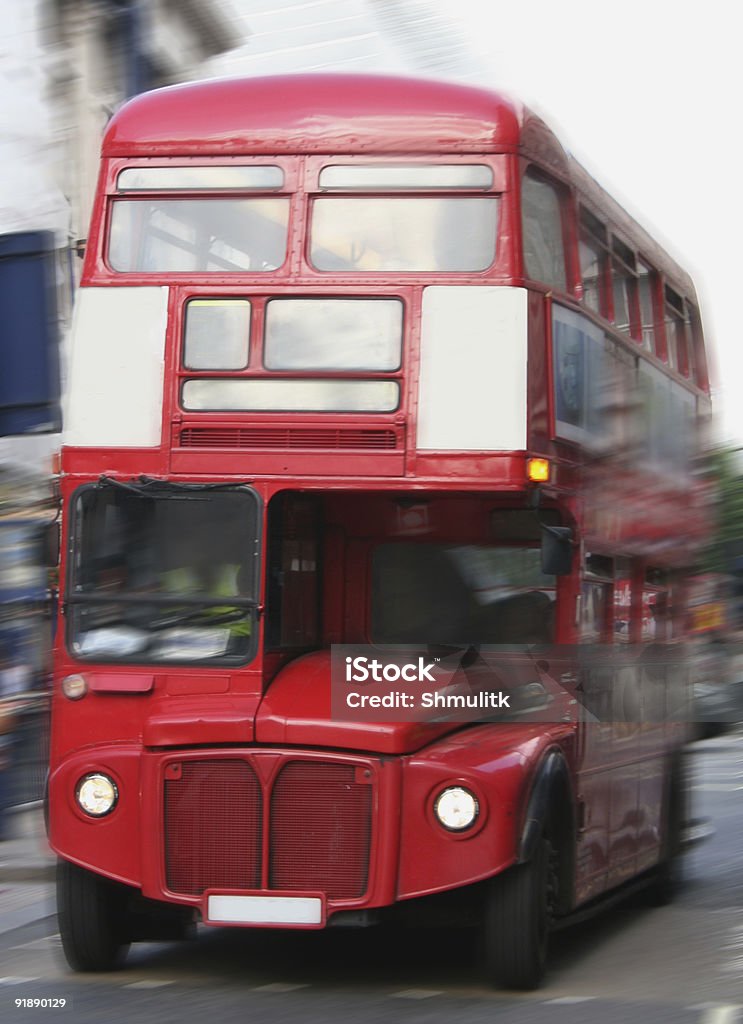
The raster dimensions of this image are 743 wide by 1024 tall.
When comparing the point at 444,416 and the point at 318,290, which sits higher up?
the point at 318,290

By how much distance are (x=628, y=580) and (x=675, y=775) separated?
86.8 inches

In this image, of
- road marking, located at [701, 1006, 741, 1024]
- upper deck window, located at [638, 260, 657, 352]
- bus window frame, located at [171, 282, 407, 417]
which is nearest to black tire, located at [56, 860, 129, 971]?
bus window frame, located at [171, 282, 407, 417]

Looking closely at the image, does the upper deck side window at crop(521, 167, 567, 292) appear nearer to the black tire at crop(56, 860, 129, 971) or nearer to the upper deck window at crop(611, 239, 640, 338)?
the upper deck window at crop(611, 239, 640, 338)

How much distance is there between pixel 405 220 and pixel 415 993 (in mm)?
3479

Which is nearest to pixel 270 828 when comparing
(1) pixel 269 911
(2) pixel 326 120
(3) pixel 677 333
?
(1) pixel 269 911

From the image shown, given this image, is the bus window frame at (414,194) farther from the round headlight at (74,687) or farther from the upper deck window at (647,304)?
the upper deck window at (647,304)

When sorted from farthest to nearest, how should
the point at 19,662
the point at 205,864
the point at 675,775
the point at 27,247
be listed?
the point at 19,662 < the point at 27,247 < the point at 675,775 < the point at 205,864

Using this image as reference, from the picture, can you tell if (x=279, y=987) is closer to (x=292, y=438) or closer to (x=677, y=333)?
(x=292, y=438)

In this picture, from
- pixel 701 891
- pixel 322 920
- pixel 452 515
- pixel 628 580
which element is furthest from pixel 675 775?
pixel 322 920

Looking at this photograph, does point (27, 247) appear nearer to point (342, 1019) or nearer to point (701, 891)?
point (701, 891)

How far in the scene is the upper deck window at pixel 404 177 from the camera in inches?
355

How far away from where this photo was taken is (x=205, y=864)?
8320 millimetres

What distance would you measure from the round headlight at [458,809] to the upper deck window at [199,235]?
260 cm

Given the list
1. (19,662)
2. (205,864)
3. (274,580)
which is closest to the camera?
(205,864)
